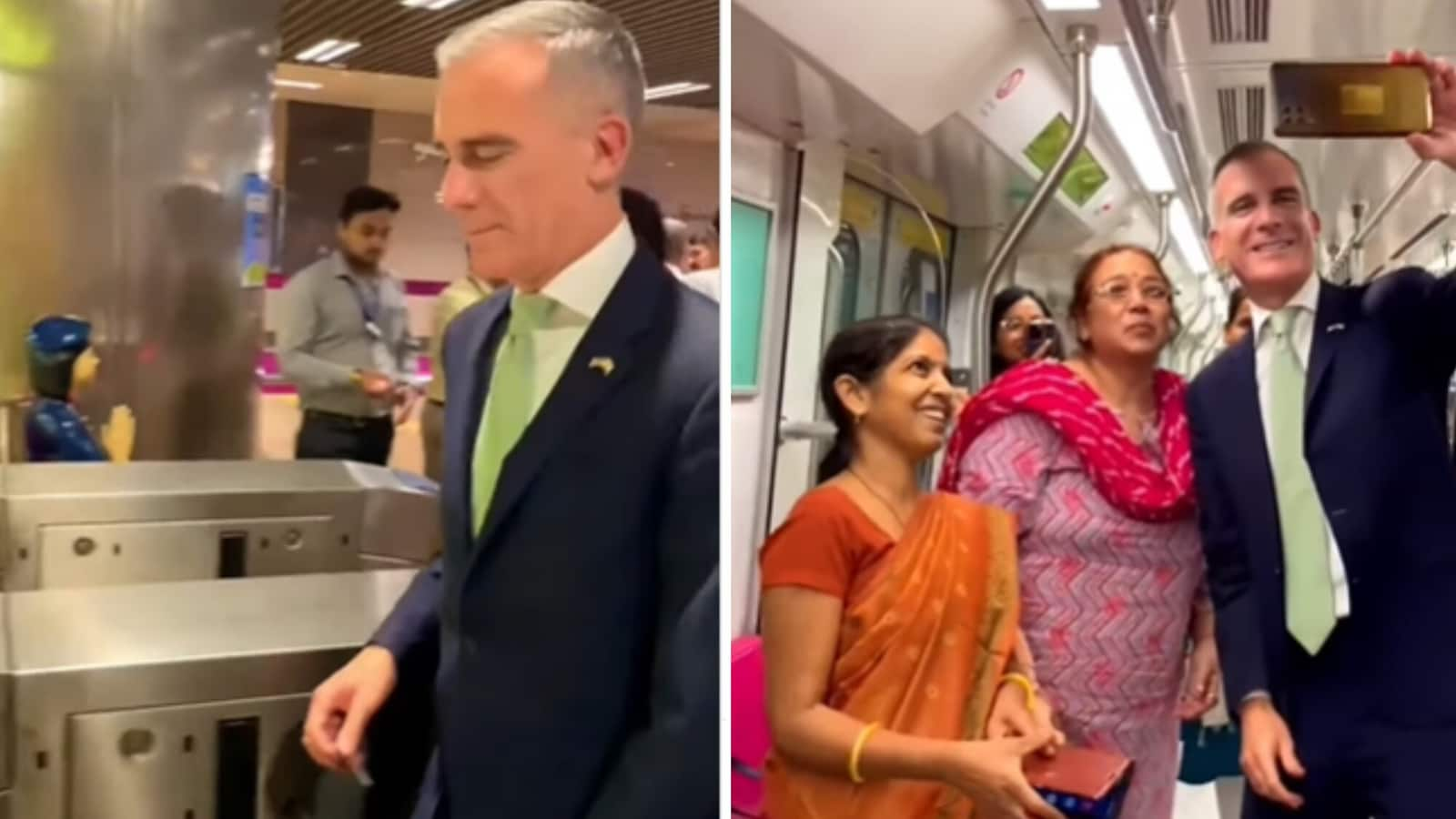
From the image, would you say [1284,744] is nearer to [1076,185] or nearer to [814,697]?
[814,697]

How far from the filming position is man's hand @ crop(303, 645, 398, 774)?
3.75 feet

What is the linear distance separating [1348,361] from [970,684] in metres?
0.47

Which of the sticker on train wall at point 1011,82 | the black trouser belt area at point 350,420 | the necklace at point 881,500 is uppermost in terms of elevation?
the sticker on train wall at point 1011,82

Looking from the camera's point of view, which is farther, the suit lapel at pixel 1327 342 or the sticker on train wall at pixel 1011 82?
the sticker on train wall at pixel 1011 82

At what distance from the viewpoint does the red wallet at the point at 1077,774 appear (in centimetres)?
126

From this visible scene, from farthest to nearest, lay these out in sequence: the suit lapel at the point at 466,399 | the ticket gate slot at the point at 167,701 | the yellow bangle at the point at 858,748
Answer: the yellow bangle at the point at 858,748, the suit lapel at the point at 466,399, the ticket gate slot at the point at 167,701

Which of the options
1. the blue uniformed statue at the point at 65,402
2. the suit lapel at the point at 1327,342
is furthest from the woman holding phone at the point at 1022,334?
the blue uniformed statue at the point at 65,402

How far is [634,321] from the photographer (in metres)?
1.18

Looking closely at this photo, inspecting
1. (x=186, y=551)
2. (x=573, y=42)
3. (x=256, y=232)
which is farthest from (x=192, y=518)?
(x=573, y=42)

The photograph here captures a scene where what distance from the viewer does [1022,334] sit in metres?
1.31

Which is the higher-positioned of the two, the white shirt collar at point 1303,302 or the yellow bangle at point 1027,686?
the white shirt collar at point 1303,302

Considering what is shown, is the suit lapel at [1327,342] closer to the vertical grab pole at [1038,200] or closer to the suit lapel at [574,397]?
the vertical grab pole at [1038,200]

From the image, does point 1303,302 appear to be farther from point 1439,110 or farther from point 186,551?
point 186,551

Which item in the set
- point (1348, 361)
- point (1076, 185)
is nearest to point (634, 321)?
point (1076, 185)
